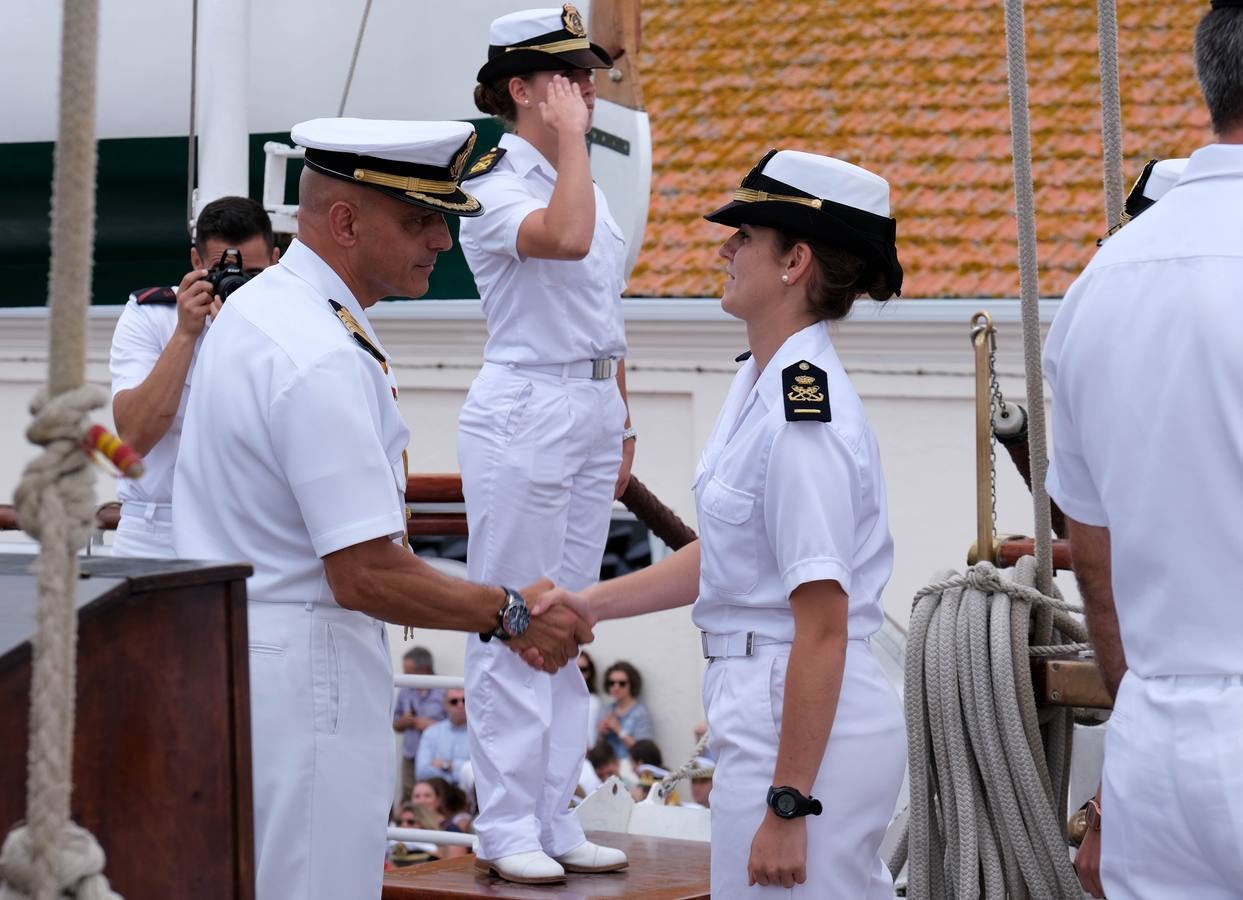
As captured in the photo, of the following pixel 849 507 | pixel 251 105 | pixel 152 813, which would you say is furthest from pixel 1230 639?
pixel 251 105

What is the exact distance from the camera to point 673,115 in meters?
12.1

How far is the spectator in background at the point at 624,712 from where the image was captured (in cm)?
1072

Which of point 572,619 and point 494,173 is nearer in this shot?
point 572,619

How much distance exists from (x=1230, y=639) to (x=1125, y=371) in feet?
1.08

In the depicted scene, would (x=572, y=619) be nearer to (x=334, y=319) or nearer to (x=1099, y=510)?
(x=334, y=319)

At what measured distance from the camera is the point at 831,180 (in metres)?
2.78

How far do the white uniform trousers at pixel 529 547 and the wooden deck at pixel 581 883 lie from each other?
0.28 feet

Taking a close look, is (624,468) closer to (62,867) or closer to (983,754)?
(983,754)

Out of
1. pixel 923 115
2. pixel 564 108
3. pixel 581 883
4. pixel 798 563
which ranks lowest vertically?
pixel 581 883

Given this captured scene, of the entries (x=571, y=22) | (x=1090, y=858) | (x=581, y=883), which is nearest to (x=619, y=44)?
(x=571, y=22)

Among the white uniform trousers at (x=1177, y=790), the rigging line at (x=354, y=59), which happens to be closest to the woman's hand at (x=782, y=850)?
the white uniform trousers at (x=1177, y=790)

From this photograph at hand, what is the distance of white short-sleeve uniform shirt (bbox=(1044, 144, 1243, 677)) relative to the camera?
203 centimetres

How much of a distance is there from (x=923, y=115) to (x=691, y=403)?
2387 millimetres

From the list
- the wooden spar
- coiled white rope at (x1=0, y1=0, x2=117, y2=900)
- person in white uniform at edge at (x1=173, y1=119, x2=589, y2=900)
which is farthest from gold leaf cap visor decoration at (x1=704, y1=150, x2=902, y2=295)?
the wooden spar
